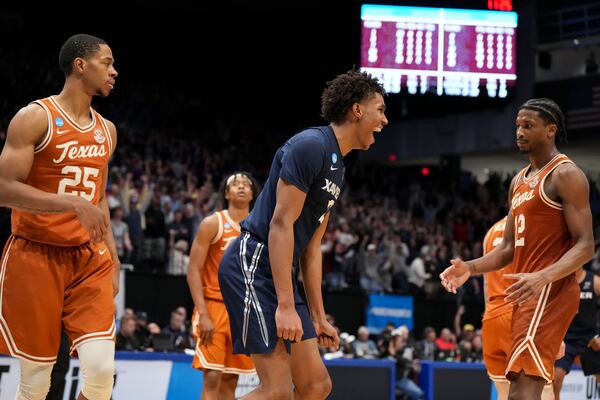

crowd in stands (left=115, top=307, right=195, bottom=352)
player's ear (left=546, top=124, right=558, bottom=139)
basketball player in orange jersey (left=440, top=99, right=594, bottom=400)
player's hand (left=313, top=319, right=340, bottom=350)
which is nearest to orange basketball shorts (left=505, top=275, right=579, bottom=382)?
basketball player in orange jersey (left=440, top=99, right=594, bottom=400)

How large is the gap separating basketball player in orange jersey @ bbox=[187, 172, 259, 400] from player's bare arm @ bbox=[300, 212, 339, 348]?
232cm

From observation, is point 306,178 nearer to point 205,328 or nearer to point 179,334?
point 205,328

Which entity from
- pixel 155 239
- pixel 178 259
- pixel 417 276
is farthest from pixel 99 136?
pixel 417 276

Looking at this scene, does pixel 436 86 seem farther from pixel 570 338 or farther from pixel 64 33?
pixel 64 33

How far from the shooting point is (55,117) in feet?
16.4

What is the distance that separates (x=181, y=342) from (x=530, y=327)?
22.4 ft

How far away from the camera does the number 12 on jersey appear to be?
5.61 metres

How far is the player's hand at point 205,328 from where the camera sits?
736 cm

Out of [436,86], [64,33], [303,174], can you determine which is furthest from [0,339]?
[64,33]

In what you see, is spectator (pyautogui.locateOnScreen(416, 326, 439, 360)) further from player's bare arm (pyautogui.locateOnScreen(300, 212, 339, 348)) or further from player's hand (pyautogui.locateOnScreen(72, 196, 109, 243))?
player's hand (pyautogui.locateOnScreen(72, 196, 109, 243))

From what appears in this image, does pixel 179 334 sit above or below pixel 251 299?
below

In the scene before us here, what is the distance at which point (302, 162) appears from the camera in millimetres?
4656

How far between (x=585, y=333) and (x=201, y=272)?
159 inches

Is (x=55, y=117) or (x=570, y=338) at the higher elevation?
(x=55, y=117)
